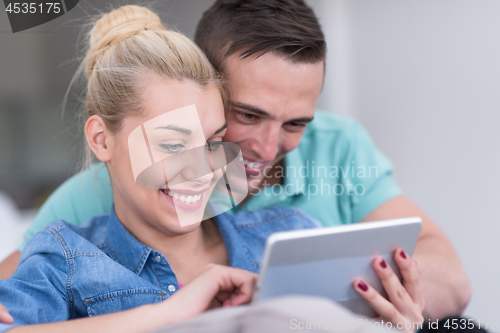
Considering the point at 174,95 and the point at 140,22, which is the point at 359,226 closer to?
the point at 174,95

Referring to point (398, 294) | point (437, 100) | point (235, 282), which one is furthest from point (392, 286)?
point (437, 100)

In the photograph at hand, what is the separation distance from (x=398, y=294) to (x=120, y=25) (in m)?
0.69

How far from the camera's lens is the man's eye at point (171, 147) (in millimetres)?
736

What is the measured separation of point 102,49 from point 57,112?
98 centimetres

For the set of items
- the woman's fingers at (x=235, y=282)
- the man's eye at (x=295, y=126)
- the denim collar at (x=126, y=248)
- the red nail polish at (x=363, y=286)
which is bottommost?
the red nail polish at (x=363, y=286)

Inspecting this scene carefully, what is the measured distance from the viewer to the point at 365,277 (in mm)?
647

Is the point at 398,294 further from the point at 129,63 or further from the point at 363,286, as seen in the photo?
the point at 129,63

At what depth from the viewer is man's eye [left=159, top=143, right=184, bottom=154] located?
74cm

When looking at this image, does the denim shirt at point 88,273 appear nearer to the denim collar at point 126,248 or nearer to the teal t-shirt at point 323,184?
the denim collar at point 126,248

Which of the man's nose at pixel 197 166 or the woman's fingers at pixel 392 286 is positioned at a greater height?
the man's nose at pixel 197 166

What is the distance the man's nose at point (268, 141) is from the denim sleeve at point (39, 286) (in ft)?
1.39

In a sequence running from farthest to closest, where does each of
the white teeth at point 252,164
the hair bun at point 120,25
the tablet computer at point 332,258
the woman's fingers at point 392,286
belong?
the white teeth at point 252,164 < the hair bun at point 120,25 < the woman's fingers at point 392,286 < the tablet computer at point 332,258

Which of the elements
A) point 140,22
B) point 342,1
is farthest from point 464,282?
point 342,1

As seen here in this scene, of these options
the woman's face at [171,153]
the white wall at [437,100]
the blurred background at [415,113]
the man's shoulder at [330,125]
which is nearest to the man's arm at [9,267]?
the woman's face at [171,153]
